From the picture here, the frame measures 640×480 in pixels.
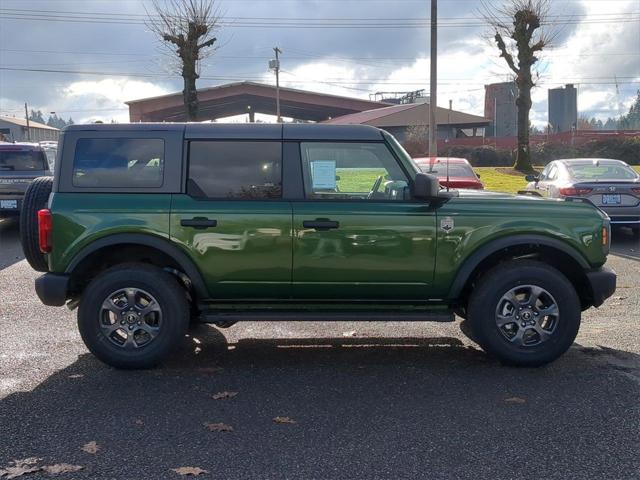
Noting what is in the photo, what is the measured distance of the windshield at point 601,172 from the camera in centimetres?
1184

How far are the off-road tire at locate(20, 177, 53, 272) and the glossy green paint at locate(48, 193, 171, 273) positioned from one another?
1.17 ft

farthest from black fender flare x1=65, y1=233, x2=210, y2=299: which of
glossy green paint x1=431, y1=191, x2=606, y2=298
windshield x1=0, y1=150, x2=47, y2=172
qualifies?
windshield x1=0, y1=150, x2=47, y2=172

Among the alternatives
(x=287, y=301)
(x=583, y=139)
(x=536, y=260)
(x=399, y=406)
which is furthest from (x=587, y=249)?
(x=583, y=139)

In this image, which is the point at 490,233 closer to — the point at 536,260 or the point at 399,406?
the point at 536,260

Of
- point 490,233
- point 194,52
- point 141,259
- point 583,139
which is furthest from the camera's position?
point 583,139

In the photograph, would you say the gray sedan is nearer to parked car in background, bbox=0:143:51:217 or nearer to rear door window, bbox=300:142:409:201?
rear door window, bbox=300:142:409:201

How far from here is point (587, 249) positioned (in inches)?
204

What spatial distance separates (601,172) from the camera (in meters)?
12.1

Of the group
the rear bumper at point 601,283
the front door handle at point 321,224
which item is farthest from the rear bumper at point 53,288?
the rear bumper at point 601,283

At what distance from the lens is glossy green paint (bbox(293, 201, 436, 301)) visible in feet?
16.6

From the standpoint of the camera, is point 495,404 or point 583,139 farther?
point 583,139

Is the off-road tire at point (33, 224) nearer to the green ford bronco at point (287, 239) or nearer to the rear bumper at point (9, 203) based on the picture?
the green ford bronco at point (287, 239)

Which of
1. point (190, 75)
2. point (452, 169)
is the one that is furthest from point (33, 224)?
point (190, 75)

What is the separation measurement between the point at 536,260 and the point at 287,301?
2112 millimetres
